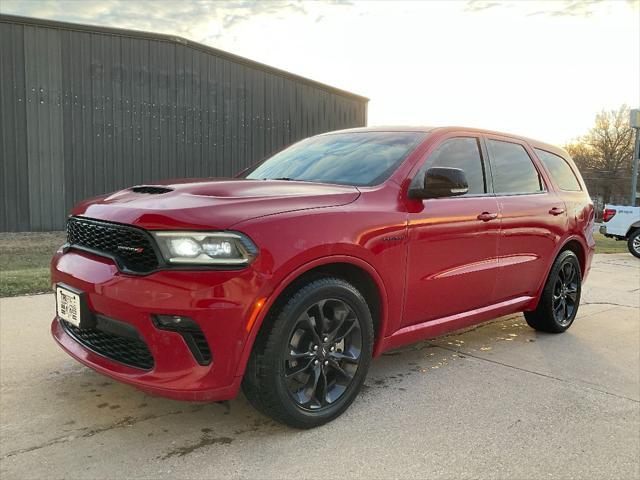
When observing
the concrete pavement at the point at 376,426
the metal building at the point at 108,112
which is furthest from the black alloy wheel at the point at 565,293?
the metal building at the point at 108,112

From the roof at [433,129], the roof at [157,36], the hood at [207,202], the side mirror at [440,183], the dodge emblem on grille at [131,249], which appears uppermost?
the roof at [157,36]

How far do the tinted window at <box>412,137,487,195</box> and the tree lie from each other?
174 ft

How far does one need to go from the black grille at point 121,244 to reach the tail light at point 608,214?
13.5m

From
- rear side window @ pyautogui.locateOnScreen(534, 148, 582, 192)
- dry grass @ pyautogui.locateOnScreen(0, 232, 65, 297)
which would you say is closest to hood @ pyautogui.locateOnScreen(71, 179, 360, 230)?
rear side window @ pyautogui.locateOnScreen(534, 148, 582, 192)

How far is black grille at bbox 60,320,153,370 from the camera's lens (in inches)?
103

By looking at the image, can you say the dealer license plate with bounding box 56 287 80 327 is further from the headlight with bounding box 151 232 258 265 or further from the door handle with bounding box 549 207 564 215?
the door handle with bounding box 549 207 564 215

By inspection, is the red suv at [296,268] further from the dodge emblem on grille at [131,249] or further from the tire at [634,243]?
the tire at [634,243]

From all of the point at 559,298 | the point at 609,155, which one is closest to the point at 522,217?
the point at 559,298

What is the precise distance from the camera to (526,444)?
9.27 ft

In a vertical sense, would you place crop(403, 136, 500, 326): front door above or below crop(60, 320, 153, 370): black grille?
above

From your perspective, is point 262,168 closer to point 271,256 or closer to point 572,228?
point 271,256

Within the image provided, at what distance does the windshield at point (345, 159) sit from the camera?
3471 mm

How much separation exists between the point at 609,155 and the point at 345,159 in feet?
185

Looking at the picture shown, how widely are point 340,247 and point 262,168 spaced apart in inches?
64.9
